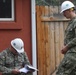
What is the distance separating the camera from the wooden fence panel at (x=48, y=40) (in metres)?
9.12

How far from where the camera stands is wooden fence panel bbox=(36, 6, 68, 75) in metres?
9.12

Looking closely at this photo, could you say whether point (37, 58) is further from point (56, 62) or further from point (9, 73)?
point (9, 73)

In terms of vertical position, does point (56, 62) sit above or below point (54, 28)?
below

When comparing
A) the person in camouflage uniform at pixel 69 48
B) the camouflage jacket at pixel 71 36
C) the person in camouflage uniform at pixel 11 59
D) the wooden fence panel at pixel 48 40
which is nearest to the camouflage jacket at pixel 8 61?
the person in camouflage uniform at pixel 11 59

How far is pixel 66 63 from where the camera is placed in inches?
261

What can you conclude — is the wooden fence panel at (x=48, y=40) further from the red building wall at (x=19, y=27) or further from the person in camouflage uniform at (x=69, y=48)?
the person in camouflage uniform at (x=69, y=48)

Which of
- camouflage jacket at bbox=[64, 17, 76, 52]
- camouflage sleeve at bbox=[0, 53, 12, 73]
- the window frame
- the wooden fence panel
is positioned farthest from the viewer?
the wooden fence panel

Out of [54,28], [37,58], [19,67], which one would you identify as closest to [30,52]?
[37,58]

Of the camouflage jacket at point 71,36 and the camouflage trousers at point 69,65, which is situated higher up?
the camouflage jacket at point 71,36

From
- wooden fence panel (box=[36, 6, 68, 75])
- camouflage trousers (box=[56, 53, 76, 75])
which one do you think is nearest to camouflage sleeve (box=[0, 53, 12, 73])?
camouflage trousers (box=[56, 53, 76, 75])

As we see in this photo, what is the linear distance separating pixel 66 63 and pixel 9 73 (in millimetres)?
1013

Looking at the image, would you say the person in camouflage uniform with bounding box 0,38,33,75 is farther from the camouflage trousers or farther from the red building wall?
the red building wall

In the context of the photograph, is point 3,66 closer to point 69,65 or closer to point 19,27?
point 69,65

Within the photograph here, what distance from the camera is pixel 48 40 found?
9.23 metres
